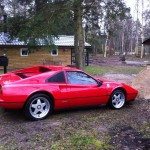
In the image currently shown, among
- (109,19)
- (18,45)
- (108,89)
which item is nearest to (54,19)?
(109,19)

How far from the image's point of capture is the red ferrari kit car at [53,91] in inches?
324

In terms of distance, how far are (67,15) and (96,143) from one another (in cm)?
928

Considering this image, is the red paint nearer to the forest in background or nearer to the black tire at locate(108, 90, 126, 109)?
the black tire at locate(108, 90, 126, 109)

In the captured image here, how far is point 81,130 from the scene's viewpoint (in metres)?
7.69

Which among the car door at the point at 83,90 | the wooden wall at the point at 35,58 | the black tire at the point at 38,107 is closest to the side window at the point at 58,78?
the car door at the point at 83,90

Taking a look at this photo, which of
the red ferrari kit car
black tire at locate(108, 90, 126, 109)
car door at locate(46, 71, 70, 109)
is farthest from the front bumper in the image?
black tire at locate(108, 90, 126, 109)

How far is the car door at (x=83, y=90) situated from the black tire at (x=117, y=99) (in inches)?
11.3

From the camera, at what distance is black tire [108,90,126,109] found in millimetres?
9922

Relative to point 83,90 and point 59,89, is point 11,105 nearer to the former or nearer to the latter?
point 59,89

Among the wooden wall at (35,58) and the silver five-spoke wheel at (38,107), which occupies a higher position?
the wooden wall at (35,58)

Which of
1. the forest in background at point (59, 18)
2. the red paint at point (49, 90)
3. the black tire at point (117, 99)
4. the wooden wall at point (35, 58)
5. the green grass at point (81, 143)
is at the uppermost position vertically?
the forest in background at point (59, 18)

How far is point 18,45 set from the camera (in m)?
29.7

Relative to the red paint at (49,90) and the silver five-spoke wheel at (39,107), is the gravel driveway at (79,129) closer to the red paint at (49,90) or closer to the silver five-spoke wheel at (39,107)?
the silver five-spoke wheel at (39,107)

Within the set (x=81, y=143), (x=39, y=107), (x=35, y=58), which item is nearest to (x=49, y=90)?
(x=39, y=107)
